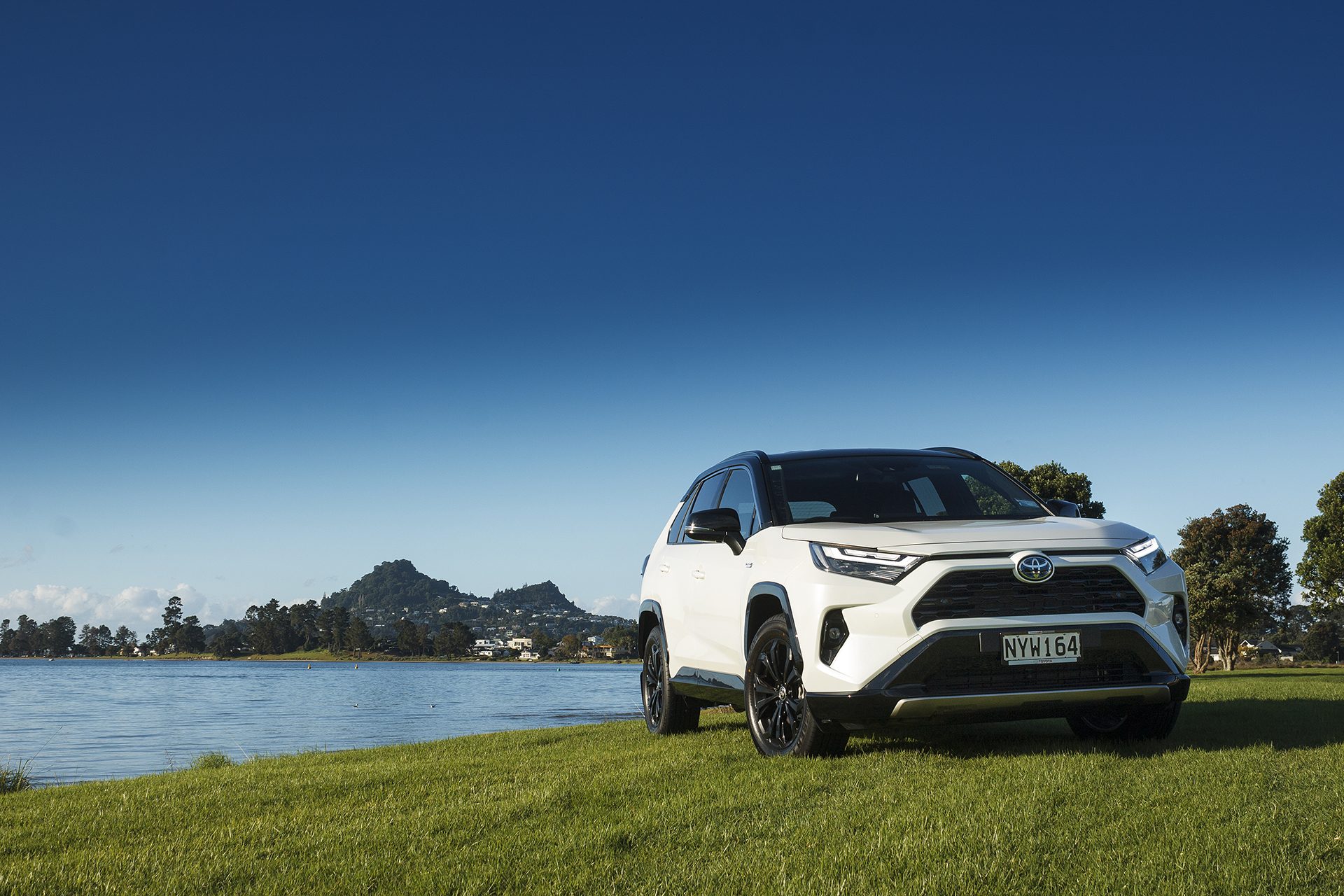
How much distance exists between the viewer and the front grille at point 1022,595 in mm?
5469

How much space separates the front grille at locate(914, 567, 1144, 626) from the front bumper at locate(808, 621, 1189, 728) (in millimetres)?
111

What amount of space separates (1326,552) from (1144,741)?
141 ft

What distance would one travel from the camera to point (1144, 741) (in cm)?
650

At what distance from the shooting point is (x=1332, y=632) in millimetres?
95750

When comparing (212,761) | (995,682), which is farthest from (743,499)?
(212,761)

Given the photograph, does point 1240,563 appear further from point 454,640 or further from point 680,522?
point 454,640

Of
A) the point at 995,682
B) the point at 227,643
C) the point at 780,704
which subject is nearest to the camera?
the point at 995,682

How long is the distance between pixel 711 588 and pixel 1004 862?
398 centimetres

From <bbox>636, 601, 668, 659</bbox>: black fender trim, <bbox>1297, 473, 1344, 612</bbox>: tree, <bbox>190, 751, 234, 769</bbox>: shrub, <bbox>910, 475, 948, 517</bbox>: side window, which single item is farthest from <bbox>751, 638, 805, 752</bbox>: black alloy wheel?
<bbox>1297, 473, 1344, 612</bbox>: tree

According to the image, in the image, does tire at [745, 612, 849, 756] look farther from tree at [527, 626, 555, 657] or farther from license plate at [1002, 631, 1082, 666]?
tree at [527, 626, 555, 657]

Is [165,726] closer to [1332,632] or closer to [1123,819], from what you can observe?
[1123,819]

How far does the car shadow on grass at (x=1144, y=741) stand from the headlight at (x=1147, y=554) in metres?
1.08

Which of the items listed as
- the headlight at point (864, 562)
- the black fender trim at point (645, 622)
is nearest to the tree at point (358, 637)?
the black fender trim at point (645, 622)

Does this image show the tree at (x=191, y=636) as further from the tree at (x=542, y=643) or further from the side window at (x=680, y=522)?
the side window at (x=680, y=522)
